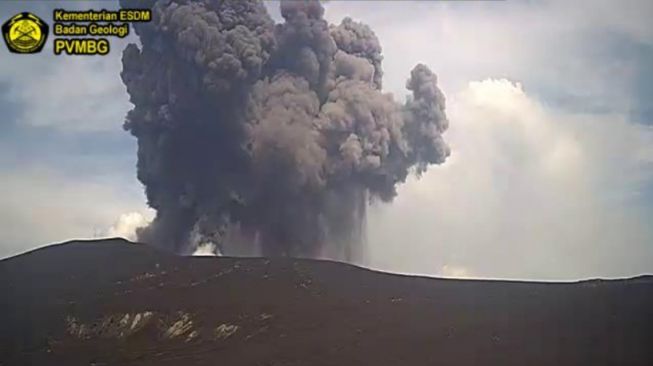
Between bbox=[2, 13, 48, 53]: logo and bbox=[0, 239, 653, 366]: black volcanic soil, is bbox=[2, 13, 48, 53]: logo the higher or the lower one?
the higher one

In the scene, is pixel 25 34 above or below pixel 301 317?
above

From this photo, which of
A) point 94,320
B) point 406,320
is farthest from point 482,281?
point 94,320

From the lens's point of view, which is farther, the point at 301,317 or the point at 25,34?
the point at 301,317

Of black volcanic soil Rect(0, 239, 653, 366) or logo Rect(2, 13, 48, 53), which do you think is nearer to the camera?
logo Rect(2, 13, 48, 53)

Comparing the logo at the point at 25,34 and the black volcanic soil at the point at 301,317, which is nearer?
the logo at the point at 25,34
